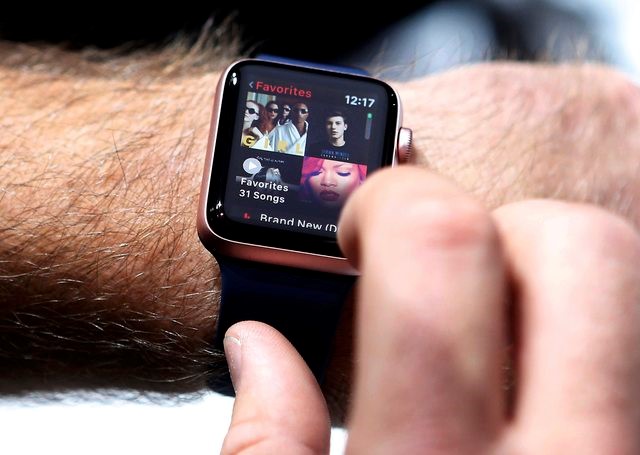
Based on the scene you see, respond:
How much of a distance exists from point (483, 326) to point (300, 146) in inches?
22.3

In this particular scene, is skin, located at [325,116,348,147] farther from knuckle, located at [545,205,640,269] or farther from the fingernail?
knuckle, located at [545,205,640,269]

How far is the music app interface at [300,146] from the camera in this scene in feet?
3.20

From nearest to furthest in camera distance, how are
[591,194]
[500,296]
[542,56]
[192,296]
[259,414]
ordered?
[500,296] < [259,414] < [192,296] < [591,194] < [542,56]

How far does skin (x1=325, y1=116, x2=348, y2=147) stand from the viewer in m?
1.01

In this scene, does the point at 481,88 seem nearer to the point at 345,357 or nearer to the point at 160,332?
the point at 345,357

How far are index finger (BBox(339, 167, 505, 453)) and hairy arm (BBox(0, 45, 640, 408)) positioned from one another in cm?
62

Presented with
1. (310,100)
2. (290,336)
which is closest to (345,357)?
(290,336)

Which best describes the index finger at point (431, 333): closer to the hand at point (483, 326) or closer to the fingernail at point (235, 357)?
the hand at point (483, 326)

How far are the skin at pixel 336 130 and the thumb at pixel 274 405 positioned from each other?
1.06ft

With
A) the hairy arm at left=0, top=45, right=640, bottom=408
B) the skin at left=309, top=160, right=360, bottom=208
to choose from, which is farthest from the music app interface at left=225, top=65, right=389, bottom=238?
the hairy arm at left=0, top=45, right=640, bottom=408

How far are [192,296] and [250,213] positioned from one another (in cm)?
20

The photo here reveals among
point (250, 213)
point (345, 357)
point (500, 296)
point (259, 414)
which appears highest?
point (500, 296)

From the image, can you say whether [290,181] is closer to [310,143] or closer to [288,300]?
[310,143]

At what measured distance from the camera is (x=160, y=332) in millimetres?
1105
